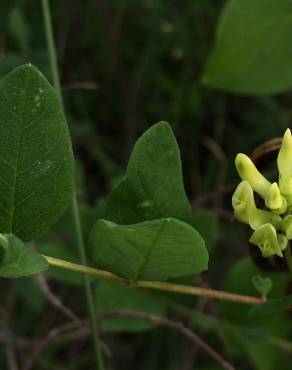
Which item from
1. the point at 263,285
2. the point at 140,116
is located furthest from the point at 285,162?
the point at 140,116

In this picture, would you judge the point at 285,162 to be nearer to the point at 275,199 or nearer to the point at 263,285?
the point at 275,199

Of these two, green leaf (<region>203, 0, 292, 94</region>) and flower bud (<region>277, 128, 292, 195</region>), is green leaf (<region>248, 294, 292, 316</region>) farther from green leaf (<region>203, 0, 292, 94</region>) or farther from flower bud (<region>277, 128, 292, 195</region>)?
green leaf (<region>203, 0, 292, 94</region>)

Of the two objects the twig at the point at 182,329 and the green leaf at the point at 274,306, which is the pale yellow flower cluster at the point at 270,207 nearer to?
the green leaf at the point at 274,306

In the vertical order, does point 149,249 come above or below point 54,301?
above

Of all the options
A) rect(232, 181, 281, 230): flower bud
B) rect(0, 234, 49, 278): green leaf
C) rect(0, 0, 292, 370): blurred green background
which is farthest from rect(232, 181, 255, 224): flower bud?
rect(0, 0, 292, 370): blurred green background

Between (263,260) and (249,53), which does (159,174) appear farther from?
(249,53)

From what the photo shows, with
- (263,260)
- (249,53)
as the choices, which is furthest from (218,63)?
(263,260)
